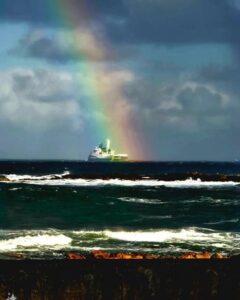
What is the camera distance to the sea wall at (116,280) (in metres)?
4.37

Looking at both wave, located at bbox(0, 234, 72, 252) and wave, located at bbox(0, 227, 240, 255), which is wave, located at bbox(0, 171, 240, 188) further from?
wave, located at bbox(0, 234, 72, 252)

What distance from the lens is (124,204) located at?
43469 mm

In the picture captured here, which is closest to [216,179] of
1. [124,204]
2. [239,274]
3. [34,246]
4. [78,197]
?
[78,197]

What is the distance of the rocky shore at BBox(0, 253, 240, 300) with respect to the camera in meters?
4.37

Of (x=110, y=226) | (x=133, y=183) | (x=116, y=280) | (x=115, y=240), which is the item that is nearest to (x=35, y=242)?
(x=115, y=240)

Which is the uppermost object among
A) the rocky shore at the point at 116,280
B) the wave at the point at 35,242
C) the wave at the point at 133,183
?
the rocky shore at the point at 116,280

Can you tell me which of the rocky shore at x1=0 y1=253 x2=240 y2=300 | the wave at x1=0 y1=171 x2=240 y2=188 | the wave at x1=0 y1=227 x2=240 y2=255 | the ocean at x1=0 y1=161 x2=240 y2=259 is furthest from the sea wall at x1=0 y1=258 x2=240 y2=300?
the wave at x1=0 y1=171 x2=240 y2=188

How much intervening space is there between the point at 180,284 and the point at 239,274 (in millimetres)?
435

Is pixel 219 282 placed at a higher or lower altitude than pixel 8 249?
higher

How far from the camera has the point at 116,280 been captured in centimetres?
443

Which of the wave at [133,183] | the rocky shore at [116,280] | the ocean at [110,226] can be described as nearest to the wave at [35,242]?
the ocean at [110,226]

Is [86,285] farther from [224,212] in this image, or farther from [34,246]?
[224,212]

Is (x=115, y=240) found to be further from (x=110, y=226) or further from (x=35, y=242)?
(x=110, y=226)

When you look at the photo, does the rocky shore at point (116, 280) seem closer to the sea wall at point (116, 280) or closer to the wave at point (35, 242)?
the sea wall at point (116, 280)
